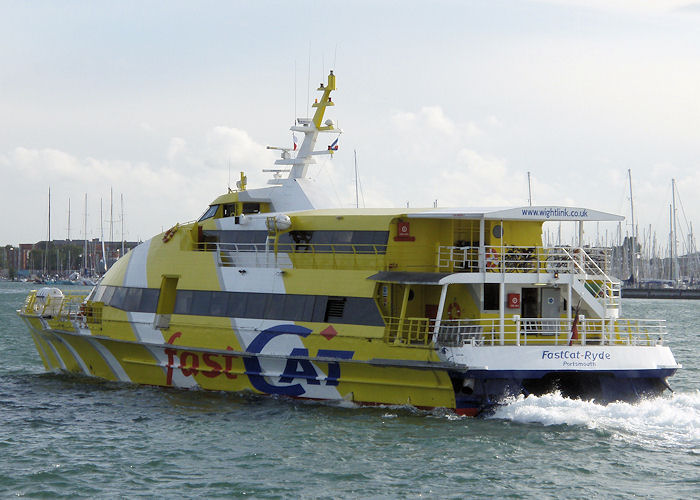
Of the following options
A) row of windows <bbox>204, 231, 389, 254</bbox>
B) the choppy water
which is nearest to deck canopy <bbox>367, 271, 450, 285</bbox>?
row of windows <bbox>204, 231, 389, 254</bbox>

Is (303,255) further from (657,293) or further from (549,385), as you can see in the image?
(657,293)

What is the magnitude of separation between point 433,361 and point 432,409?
0.96 metres

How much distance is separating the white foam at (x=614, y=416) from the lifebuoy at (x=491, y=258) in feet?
8.88

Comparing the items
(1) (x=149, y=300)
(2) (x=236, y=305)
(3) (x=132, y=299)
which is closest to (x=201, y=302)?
(2) (x=236, y=305)

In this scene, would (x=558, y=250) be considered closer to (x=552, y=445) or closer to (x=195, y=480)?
(x=552, y=445)

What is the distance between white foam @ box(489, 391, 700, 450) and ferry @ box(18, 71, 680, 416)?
0.93 ft

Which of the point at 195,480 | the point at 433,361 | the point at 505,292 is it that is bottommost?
the point at 195,480

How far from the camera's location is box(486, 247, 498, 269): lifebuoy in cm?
1759

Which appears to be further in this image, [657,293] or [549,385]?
[657,293]

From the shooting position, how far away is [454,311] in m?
18.3

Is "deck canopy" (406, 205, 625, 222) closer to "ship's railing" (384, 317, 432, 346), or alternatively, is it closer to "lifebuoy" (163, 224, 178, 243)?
"ship's railing" (384, 317, 432, 346)

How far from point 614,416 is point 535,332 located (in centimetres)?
208

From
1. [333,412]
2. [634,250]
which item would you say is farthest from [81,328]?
[634,250]

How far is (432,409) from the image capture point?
17062 mm
